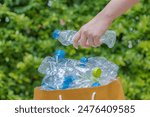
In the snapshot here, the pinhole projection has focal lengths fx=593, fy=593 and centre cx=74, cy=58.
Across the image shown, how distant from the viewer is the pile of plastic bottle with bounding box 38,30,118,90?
2346 mm

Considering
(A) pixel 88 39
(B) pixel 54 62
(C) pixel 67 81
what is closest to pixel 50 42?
(B) pixel 54 62

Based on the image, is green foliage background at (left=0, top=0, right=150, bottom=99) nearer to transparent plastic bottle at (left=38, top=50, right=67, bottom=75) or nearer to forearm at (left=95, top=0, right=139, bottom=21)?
transparent plastic bottle at (left=38, top=50, right=67, bottom=75)

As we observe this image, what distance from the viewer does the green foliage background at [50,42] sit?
12.3ft

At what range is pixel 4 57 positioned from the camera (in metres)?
3.79

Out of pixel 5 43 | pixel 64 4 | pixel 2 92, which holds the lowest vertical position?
pixel 2 92

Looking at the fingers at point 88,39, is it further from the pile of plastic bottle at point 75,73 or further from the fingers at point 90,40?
the pile of plastic bottle at point 75,73

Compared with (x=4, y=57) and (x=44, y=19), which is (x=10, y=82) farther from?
(x=44, y=19)

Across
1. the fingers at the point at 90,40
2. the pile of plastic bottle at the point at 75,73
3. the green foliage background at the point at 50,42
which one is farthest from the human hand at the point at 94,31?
the green foliage background at the point at 50,42

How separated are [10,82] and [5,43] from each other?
0.86ft

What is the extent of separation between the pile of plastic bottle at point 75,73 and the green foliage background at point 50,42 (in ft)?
4.10

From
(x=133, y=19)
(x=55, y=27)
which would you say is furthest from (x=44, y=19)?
(x=133, y=19)

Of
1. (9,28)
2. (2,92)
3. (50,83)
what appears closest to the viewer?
(50,83)

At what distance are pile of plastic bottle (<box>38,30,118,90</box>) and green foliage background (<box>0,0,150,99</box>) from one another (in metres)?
1.25

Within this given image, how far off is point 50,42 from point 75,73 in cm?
142
